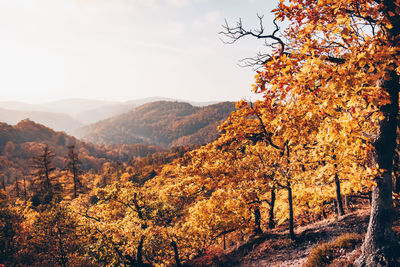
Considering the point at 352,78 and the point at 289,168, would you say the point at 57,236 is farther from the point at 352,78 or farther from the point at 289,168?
the point at 352,78

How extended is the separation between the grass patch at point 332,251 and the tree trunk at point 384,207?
1.83 m

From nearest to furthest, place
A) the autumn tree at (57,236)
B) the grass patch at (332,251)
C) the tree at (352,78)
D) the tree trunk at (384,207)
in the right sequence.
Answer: the tree at (352,78)
the tree trunk at (384,207)
the grass patch at (332,251)
the autumn tree at (57,236)

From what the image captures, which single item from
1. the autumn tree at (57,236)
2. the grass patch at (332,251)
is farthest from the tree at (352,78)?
the autumn tree at (57,236)

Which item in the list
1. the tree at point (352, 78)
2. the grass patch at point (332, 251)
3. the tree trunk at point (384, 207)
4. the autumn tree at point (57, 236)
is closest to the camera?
the tree at point (352, 78)

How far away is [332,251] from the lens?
8.35 metres

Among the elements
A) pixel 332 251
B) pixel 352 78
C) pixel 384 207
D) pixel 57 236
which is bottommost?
pixel 57 236

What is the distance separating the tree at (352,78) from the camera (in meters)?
3.85

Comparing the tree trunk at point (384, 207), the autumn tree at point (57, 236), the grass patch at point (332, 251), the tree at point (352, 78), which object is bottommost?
the autumn tree at point (57, 236)

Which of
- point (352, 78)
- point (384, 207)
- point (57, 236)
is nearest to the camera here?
point (352, 78)

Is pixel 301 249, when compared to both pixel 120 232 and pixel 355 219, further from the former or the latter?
pixel 120 232

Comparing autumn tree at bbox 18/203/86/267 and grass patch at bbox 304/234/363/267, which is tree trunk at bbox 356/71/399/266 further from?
autumn tree at bbox 18/203/86/267

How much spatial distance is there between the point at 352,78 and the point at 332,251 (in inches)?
303

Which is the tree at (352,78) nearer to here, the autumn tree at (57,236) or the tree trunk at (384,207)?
the tree trunk at (384,207)

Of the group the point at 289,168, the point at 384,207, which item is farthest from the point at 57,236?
the point at 384,207
